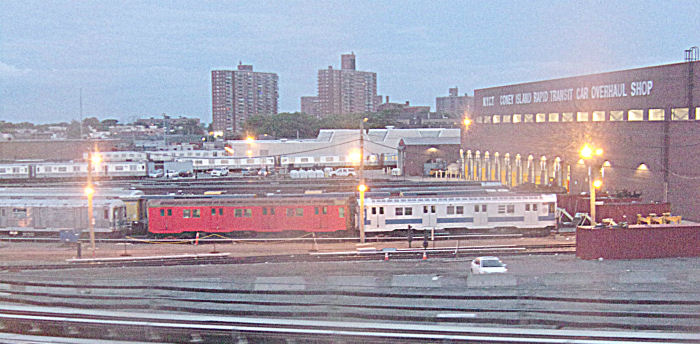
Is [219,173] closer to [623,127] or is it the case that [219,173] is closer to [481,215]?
[481,215]

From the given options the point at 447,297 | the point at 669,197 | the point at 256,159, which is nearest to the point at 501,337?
the point at 447,297

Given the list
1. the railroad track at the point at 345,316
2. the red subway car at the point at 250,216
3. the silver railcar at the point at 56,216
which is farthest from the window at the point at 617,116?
the silver railcar at the point at 56,216

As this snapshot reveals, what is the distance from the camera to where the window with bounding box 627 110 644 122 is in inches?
1300

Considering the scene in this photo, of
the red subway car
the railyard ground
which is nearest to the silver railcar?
the railyard ground

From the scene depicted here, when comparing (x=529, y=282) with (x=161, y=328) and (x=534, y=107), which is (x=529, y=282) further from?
(x=534, y=107)

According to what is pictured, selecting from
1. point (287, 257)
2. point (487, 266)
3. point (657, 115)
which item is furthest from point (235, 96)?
point (487, 266)

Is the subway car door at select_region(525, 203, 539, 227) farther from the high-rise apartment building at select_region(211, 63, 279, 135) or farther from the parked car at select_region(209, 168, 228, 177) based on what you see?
the high-rise apartment building at select_region(211, 63, 279, 135)

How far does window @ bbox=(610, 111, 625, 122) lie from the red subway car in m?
17.9

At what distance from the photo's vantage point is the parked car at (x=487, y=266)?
16.8 meters

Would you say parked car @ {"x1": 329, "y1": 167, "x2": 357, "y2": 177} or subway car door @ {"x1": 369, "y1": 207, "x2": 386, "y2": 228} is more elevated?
parked car @ {"x1": 329, "y1": 167, "x2": 357, "y2": 177}

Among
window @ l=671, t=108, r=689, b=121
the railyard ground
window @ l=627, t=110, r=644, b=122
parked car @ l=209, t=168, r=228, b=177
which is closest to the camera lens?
the railyard ground

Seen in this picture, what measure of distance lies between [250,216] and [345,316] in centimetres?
1413

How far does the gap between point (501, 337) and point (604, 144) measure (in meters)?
27.3

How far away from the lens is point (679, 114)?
30.3 m
